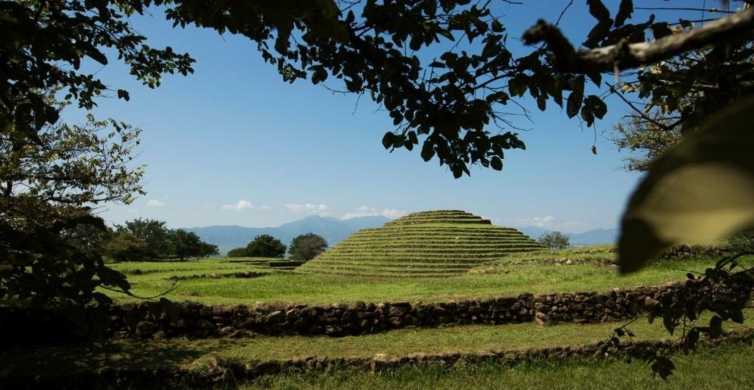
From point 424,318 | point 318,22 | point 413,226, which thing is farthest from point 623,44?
point 413,226

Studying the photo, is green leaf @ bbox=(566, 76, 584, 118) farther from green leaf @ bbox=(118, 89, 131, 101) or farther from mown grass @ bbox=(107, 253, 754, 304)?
mown grass @ bbox=(107, 253, 754, 304)

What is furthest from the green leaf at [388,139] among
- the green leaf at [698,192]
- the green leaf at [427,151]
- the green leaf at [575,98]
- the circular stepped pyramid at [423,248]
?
the circular stepped pyramid at [423,248]

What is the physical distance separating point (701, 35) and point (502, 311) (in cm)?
1105

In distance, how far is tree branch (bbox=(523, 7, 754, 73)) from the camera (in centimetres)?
32

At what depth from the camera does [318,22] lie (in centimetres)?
115

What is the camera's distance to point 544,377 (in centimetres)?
694

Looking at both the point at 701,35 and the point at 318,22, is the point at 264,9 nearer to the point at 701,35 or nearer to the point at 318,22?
the point at 318,22

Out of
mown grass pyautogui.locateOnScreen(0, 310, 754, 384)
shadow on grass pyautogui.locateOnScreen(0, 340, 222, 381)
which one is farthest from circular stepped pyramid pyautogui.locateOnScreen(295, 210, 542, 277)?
A: shadow on grass pyautogui.locateOnScreen(0, 340, 222, 381)

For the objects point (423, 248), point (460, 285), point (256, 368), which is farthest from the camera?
point (423, 248)

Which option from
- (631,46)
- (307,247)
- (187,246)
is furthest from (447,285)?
(307,247)

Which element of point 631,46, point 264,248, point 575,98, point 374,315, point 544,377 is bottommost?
point 544,377

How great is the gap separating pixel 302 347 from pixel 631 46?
9.04 metres

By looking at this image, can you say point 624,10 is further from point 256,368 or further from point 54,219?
point 54,219

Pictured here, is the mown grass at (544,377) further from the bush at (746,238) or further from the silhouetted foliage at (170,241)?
the silhouetted foliage at (170,241)
